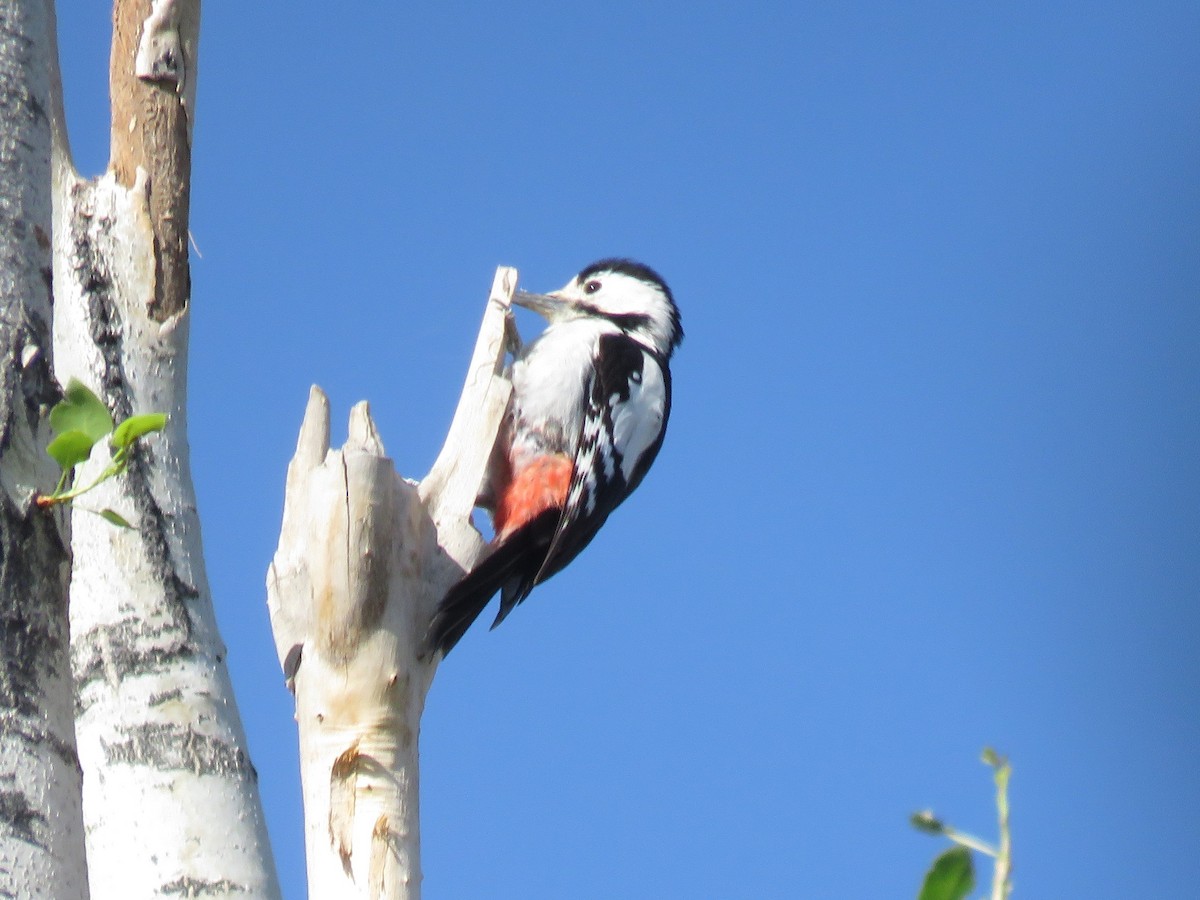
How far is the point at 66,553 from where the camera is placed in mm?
1191

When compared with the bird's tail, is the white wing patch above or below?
above

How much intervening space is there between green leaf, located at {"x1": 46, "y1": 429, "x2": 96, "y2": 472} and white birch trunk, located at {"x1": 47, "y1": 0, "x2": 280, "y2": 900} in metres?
0.38

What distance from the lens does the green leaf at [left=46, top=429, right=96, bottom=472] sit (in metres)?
1.15

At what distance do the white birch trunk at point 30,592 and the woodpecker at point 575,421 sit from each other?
7.48 ft

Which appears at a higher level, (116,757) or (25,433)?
(25,433)

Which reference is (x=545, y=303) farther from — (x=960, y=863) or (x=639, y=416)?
(x=960, y=863)

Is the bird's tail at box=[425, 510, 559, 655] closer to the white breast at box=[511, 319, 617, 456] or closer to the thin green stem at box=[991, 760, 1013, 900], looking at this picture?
the white breast at box=[511, 319, 617, 456]

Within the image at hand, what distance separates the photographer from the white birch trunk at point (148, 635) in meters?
1.89

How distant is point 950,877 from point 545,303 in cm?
483

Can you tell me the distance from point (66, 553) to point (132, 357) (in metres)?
1.34

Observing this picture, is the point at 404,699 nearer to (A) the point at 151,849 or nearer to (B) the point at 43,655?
(A) the point at 151,849

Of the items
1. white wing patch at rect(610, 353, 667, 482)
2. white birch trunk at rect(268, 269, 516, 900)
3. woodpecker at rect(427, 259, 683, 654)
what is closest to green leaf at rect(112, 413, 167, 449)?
white birch trunk at rect(268, 269, 516, 900)

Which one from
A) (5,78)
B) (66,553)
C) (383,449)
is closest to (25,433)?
(66,553)

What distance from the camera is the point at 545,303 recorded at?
5316 mm
